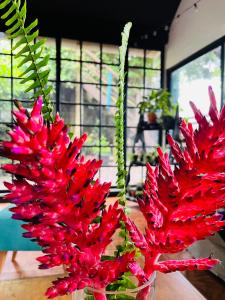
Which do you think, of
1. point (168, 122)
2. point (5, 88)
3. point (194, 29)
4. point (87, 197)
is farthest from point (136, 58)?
point (87, 197)

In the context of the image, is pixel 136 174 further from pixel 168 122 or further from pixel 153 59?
pixel 153 59

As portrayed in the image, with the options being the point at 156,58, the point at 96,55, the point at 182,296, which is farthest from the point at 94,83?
the point at 182,296

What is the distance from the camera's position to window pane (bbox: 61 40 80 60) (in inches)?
195

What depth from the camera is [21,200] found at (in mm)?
279

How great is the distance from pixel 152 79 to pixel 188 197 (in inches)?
215

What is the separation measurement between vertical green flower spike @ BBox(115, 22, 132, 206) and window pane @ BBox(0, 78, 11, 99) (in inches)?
182

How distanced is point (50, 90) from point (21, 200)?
6.2 inches

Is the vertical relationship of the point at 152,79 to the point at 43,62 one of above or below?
above

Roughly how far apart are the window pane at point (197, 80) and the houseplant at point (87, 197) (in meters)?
3.67

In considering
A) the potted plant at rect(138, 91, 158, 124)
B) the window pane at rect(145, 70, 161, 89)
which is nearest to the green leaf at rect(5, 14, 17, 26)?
the potted plant at rect(138, 91, 158, 124)

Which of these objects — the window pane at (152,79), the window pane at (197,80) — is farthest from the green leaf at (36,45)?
the window pane at (152,79)

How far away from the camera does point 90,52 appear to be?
202 inches

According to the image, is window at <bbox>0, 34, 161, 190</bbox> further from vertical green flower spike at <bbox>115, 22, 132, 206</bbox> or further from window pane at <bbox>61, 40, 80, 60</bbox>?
vertical green flower spike at <bbox>115, 22, 132, 206</bbox>

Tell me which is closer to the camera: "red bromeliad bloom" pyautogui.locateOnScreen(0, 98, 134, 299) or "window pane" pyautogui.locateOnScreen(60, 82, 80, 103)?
"red bromeliad bloom" pyautogui.locateOnScreen(0, 98, 134, 299)
